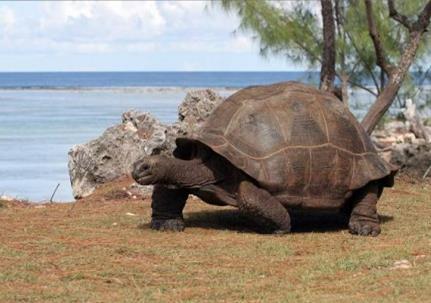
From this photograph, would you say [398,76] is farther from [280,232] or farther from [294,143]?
[280,232]

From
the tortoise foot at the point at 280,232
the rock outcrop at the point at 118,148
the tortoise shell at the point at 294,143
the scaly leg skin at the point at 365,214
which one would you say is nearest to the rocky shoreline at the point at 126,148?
the rock outcrop at the point at 118,148

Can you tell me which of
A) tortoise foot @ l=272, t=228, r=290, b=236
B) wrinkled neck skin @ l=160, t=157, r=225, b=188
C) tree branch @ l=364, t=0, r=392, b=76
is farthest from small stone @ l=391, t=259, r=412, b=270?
tree branch @ l=364, t=0, r=392, b=76

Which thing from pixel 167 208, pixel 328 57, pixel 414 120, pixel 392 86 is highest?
pixel 328 57

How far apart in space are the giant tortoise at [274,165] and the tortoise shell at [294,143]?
0.01 m

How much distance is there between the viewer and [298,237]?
10.7m

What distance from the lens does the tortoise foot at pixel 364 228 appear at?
35.7ft

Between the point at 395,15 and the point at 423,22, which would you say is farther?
the point at 423,22

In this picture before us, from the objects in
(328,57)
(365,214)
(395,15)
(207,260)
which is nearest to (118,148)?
(328,57)

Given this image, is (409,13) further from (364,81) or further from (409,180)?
(409,180)

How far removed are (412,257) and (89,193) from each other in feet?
27.2

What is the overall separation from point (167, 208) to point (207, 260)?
201cm

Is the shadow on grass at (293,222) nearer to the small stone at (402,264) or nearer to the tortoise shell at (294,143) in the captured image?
the tortoise shell at (294,143)

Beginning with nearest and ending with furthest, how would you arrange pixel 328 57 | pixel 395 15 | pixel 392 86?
pixel 395 15 → pixel 392 86 → pixel 328 57

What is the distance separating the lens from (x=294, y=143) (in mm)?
10680
